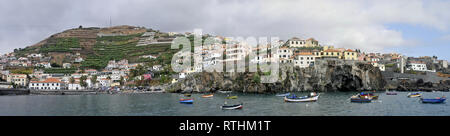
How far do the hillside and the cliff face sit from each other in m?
42.8

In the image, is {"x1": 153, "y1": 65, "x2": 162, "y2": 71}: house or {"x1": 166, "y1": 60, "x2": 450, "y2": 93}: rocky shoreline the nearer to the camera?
{"x1": 166, "y1": 60, "x2": 450, "y2": 93}: rocky shoreline

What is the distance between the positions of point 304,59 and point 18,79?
71692 mm

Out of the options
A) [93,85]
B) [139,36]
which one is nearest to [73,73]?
[93,85]

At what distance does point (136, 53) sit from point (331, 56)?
69.8m

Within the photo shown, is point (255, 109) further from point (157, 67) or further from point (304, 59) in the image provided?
point (157, 67)

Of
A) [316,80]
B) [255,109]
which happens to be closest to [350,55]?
[316,80]

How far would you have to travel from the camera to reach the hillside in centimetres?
10088

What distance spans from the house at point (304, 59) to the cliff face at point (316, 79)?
7.12ft

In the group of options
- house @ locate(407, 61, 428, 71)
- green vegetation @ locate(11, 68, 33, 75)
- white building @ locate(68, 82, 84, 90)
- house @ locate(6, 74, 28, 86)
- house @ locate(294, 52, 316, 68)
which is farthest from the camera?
green vegetation @ locate(11, 68, 33, 75)

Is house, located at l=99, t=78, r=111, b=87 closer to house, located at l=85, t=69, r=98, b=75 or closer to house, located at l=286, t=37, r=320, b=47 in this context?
house, located at l=85, t=69, r=98, b=75

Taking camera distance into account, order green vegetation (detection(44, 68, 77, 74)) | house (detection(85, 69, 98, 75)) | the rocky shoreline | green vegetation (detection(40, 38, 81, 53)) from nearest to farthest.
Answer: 1. the rocky shoreline
2. house (detection(85, 69, 98, 75))
3. green vegetation (detection(44, 68, 77, 74))
4. green vegetation (detection(40, 38, 81, 53))

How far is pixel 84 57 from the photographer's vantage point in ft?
345

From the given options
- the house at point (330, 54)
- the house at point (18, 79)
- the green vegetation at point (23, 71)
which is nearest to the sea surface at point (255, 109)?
the house at point (330, 54)

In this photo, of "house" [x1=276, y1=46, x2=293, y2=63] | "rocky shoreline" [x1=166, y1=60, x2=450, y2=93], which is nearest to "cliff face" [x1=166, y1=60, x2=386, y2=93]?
"rocky shoreline" [x1=166, y1=60, x2=450, y2=93]
